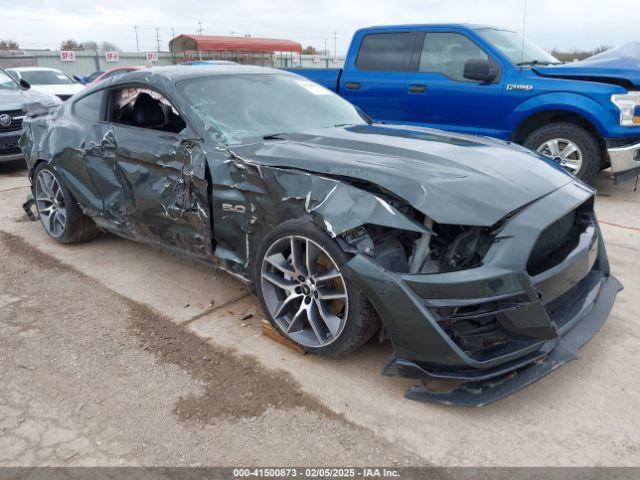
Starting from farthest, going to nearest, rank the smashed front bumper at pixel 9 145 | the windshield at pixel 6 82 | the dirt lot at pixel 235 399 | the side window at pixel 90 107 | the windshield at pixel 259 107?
the windshield at pixel 6 82, the smashed front bumper at pixel 9 145, the side window at pixel 90 107, the windshield at pixel 259 107, the dirt lot at pixel 235 399

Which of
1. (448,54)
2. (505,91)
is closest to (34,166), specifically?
(448,54)

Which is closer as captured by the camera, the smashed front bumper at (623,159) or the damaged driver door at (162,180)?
the damaged driver door at (162,180)

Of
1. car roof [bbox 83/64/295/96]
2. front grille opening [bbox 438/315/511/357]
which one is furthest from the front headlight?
front grille opening [bbox 438/315/511/357]

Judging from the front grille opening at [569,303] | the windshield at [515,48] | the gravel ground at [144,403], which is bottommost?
the gravel ground at [144,403]

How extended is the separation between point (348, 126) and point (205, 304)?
1.64 m

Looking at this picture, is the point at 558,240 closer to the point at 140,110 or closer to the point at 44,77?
the point at 140,110

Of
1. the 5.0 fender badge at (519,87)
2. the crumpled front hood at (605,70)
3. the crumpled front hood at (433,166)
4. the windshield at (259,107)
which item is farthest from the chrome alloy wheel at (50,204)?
the crumpled front hood at (605,70)

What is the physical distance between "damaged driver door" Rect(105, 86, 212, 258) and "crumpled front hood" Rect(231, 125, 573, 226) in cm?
41

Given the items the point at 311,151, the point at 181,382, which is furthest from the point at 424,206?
the point at 181,382

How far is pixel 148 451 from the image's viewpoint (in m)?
2.38

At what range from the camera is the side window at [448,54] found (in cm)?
658

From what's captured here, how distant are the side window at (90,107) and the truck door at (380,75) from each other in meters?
3.78

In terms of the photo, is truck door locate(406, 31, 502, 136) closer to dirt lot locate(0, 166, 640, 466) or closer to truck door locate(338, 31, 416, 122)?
truck door locate(338, 31, 416, 122)

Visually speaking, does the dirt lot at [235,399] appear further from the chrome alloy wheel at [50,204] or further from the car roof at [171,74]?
the car roof at [171,74]
